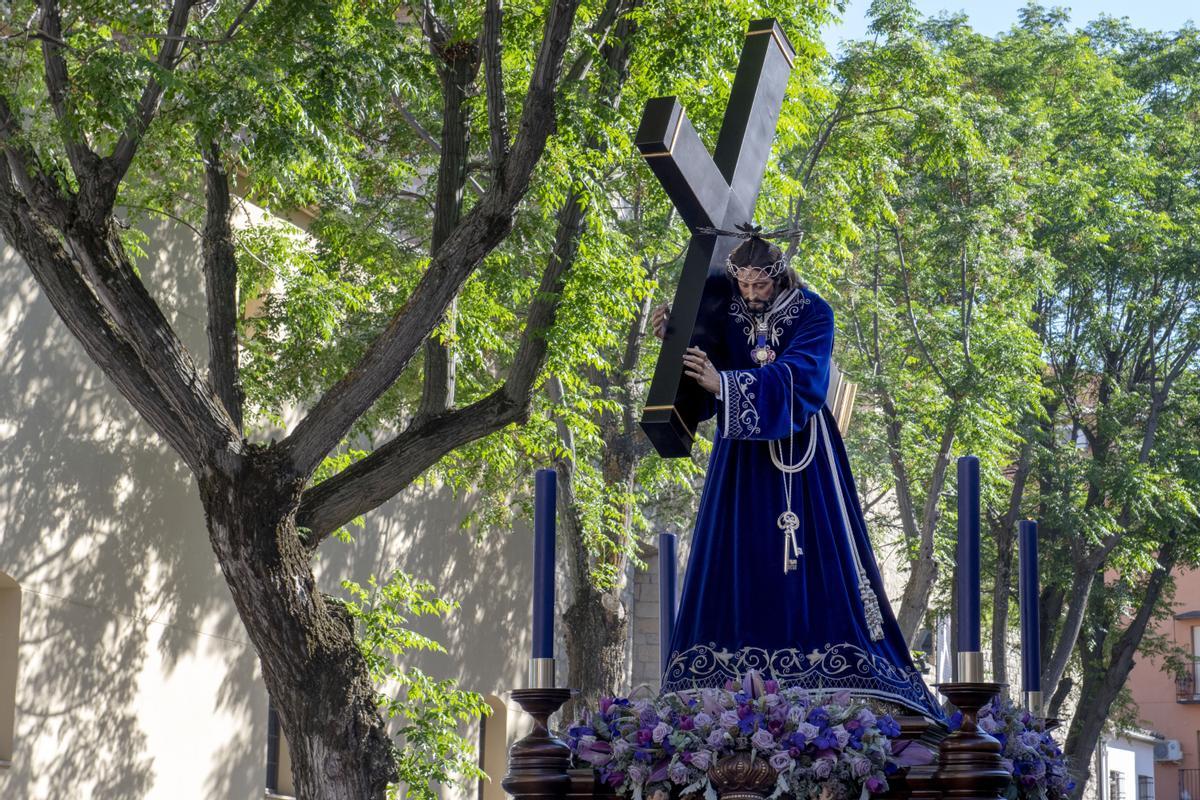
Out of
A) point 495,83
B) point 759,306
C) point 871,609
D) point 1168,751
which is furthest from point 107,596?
point 1168,751

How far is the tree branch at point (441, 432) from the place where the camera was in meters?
9.61

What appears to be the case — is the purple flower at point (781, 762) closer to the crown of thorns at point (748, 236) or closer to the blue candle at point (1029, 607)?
the blue candle at point (1029, 607)

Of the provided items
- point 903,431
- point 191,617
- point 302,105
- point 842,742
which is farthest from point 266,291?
point 842,742

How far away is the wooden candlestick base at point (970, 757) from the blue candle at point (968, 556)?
0.12 m

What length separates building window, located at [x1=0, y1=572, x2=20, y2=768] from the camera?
34.9 feet

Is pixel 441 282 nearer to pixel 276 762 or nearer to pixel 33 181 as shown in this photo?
pixel 33 181

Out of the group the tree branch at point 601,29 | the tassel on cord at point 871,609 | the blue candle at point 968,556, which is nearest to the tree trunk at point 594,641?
the tree branch at point 601,29

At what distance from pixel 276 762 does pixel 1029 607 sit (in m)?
10.6

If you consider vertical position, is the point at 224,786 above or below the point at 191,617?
below

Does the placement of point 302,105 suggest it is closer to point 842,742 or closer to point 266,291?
point 266,291

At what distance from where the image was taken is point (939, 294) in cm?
1769

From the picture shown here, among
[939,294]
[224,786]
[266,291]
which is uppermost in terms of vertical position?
[939,294]

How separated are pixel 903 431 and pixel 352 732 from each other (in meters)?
8.43

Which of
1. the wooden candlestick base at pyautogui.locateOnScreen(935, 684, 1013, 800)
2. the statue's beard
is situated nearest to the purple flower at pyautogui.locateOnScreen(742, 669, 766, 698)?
the wooden candlestick base at pyautogui.locateOnScreen(935, 684, 1013, 800)
